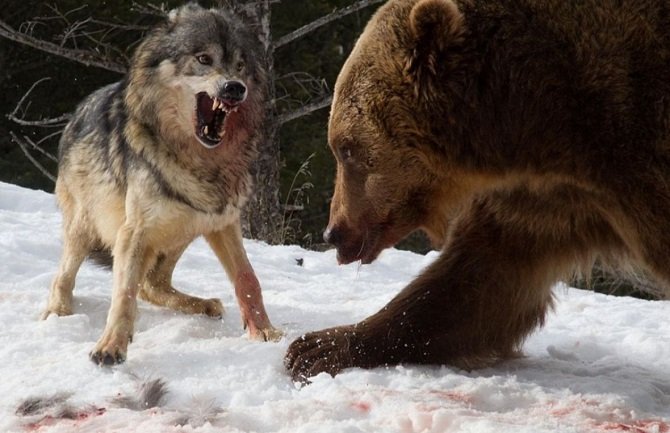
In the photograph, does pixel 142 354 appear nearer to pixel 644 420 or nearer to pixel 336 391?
pixel 336 391

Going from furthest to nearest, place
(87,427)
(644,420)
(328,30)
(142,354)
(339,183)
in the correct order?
(328,30) < (142,354) < (339,183) < (644,420) < (87,427)

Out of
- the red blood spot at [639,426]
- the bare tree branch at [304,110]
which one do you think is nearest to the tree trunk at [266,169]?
the bare tree branch at [304,110]

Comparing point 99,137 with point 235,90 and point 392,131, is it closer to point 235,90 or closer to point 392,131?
point 235,90

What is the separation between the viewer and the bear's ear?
368cm

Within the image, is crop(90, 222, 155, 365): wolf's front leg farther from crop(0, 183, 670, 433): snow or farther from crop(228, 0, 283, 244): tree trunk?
crop(228, 0, 283, 244): tree trunk

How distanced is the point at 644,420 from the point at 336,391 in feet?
3.36

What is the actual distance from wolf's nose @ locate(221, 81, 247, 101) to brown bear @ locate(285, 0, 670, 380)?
88 cm

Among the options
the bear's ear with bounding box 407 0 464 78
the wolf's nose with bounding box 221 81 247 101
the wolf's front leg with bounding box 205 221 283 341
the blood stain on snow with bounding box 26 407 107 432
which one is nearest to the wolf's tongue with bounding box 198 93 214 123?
the wolf's nose with bounding box 221 81 247 101

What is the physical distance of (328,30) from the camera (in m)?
13.6

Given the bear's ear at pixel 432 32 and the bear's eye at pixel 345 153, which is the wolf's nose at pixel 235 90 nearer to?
the bear's eye at pixel 345 153

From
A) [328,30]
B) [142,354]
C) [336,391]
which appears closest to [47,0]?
[328,30]

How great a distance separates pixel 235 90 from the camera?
4801 mm

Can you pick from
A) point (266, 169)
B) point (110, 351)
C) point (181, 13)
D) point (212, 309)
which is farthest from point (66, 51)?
point (110, 351)

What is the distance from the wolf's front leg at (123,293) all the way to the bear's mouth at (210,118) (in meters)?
0.53
